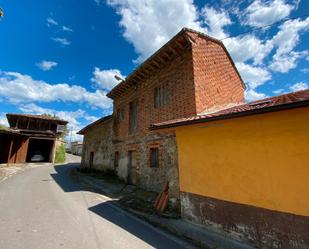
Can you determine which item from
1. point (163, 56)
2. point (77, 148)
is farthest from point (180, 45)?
point (77, 148)

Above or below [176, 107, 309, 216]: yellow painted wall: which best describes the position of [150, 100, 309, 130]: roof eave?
above

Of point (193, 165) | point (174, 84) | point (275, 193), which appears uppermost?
point (174, 84)

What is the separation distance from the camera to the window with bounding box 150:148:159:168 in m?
9.61

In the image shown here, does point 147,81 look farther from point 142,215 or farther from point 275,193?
point 275,193

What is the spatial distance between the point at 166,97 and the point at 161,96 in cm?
47

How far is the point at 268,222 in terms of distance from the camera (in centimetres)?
427

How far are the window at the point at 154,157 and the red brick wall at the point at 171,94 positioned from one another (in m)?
1.33

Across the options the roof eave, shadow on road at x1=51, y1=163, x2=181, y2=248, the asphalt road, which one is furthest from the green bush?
the roof eave

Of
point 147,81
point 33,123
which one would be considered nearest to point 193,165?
point 147,81

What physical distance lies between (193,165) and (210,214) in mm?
1485

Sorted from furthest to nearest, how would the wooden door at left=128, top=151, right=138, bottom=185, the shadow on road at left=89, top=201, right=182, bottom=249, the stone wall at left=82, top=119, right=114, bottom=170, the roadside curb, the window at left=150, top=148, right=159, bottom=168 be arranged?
the stone wall at left=82, top=119, right=114, bottom=170 → the wooden door at left=128, top=151, right=138, bottom=185 → the window at left=150, top=148, right=159, bottom=168 → the shadow on road at left=89, top=201, right=182, bottom=249 → the roadside curb

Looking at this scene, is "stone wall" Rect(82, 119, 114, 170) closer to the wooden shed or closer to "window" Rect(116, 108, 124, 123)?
"window" Rect(116, 108, 124, 123)

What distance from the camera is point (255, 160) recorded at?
15.2 feet

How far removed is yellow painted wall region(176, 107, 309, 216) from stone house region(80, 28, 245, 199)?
206 centimetres
